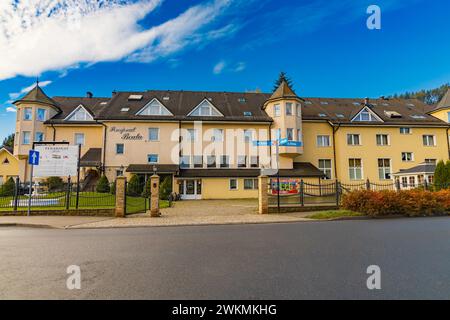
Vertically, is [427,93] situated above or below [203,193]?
above

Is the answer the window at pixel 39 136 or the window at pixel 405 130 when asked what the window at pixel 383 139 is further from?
the window at pixel 39 136

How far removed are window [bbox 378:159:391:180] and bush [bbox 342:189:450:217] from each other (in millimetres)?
17062

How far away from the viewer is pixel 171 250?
6223 mm

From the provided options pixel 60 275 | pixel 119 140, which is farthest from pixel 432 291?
pixel 119 140

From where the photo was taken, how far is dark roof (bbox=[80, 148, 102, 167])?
26469 millimetres

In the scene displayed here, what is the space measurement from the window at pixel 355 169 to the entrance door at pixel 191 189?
684 inches

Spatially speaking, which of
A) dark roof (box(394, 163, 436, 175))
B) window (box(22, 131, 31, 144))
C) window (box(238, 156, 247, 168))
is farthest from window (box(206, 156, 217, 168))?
dark roof (box(394, 163, 436, 175))

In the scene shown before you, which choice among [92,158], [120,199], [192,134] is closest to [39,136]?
[92,158]

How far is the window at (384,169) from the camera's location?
30.2m

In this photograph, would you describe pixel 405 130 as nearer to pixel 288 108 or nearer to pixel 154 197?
pixel 288 108

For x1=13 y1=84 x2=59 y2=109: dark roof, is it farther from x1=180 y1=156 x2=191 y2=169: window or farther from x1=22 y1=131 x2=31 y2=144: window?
x1=180 y1=156 x2=191 y2=169: window

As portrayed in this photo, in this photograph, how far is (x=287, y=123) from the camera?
2844cm

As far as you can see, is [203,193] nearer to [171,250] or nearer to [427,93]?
[171,250]
